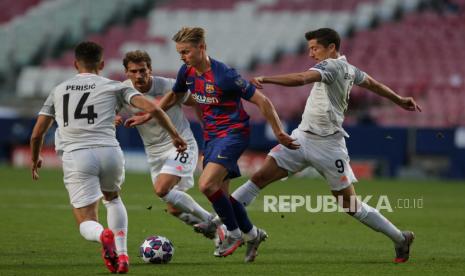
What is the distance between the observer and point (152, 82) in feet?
35.5

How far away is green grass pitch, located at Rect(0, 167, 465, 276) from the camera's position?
353 inches

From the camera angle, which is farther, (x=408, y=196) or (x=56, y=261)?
(x=408, y=196)

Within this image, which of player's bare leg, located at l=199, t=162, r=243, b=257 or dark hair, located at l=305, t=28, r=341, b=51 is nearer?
player's bare leg, located at l=199, t=162, r=243, b=257

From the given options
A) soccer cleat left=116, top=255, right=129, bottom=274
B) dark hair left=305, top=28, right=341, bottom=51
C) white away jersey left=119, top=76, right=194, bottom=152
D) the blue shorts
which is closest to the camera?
soccer cleat left=116, top=255, right=129, bottom=274

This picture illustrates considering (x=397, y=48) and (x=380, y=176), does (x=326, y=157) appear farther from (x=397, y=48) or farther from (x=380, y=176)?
(x=397, y=48)

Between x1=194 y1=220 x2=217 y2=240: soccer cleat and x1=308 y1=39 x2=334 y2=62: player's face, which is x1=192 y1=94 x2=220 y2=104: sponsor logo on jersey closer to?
x1=308 y1=39 x2=334 y2=62: player's face

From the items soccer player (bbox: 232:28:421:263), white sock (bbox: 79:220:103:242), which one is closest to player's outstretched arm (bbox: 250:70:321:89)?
soccer player (bbox: 232:28:421:263)

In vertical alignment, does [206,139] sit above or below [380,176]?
above


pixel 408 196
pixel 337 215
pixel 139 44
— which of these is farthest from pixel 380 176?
pixel 139 44

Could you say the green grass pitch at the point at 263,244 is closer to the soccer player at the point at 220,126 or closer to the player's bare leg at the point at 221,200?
the player's bare leg at the point at 221,200

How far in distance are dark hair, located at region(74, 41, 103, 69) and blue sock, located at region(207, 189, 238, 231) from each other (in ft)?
5.82

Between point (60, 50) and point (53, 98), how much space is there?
1086 inches

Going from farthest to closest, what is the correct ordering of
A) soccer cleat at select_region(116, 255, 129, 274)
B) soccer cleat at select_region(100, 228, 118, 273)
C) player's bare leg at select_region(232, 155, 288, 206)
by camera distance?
player's bare leg at select_region(232, 155, 288, 206) → soccer cleat at select_region(116, 255, 129, 274) → soccer cleat at select_region(100, 228, 118, 273)

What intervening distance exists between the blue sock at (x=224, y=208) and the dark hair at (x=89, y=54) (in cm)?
177
